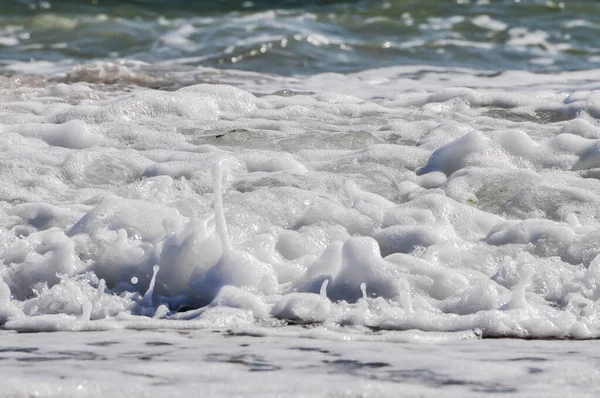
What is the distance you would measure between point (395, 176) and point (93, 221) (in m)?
1.36

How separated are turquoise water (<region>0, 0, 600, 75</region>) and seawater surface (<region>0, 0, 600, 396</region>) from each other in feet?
7.18

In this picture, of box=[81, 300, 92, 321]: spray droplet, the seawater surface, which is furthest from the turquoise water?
box=[81, 300, 92, 321]: spray droplet

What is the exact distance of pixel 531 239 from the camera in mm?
3125

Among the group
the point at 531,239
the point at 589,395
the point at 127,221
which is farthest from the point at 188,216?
the point at 589,395

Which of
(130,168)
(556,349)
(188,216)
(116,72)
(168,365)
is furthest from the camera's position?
(116,72)

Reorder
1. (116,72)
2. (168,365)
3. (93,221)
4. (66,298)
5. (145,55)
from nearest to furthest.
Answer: (168,365)
(66,298)
(93,221)
(116,72)
(145,55)

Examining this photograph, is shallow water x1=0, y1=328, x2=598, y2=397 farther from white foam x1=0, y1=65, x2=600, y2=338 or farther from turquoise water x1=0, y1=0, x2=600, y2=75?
turquoise water x1=0, y1=0, x2=600, y2=75

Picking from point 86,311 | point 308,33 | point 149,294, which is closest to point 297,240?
point 149,294

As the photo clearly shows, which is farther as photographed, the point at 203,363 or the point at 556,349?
the point at 556,349

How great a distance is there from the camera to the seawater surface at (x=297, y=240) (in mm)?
2211

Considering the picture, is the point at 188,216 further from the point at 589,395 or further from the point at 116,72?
the point at 116,72

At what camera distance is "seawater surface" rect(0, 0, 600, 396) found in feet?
7.25

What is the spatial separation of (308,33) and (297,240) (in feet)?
20.6

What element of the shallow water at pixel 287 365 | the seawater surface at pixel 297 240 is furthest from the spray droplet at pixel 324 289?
the shallow water at pixel 287 365
